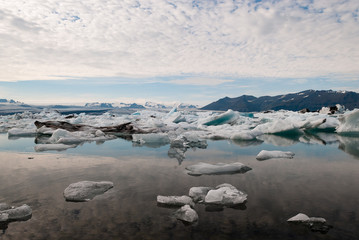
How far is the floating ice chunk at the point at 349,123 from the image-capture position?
792cm

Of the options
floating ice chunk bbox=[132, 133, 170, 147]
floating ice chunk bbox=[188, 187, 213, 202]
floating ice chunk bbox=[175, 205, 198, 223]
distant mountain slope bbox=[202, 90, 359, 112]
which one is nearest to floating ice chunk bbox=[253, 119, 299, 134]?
floating ice chunk bbox=[132, 133, 170, 147]

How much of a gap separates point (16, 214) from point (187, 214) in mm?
1294

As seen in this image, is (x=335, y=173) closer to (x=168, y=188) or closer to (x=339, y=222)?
(x=339, y=222)

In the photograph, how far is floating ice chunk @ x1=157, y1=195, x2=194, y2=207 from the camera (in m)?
1.99

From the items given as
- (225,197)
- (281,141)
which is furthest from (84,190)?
(281,141)

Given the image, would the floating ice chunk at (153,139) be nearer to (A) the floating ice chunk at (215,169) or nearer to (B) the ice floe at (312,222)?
(A) the floating ice chunk at (215,169)

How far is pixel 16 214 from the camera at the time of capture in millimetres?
1765

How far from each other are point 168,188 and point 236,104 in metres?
153

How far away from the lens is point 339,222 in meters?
1.64

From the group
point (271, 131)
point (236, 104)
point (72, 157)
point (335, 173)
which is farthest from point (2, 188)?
point (236, 104)

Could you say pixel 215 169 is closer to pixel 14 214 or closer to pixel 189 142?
pixel 14 214

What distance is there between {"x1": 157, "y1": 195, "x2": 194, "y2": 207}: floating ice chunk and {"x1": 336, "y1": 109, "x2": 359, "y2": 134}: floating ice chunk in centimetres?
812

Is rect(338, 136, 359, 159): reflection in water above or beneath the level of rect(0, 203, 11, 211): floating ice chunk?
beneath

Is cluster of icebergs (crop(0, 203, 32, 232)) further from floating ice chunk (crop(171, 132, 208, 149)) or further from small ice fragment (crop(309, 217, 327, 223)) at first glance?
floating ice chunk (crop(171, 132, 208, 149))
